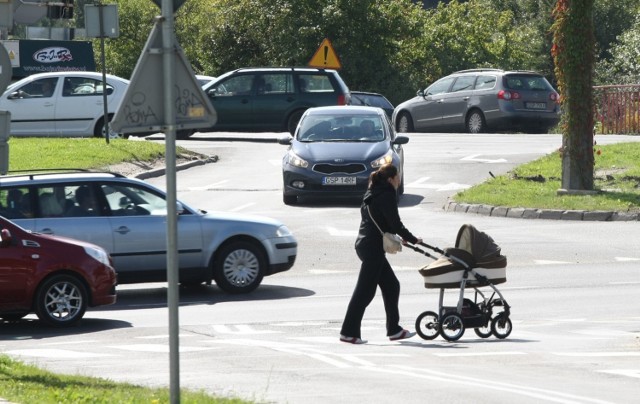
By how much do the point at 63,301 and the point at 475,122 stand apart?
25.9 m

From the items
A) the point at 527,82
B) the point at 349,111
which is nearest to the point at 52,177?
the point at 349,111

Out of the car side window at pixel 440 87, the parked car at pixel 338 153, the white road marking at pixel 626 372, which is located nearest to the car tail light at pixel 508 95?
the car side window at pixel 440 87

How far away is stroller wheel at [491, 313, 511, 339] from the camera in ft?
44.1

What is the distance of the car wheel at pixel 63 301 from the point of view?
50.0 feet

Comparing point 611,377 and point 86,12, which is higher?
point 86,12

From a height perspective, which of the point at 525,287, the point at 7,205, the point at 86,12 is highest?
the point at 86,12

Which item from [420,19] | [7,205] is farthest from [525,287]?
[420,19]

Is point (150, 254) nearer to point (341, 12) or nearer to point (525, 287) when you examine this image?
point (525, 287)

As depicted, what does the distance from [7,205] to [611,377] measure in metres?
8.43

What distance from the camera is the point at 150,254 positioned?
56.4 ft

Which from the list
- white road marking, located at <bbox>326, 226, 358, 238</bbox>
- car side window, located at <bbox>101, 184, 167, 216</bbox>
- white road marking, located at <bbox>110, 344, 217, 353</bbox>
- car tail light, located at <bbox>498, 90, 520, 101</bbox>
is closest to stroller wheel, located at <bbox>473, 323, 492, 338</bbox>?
white road marking, located at <bbox>110, 344, 217, 353</bbox>

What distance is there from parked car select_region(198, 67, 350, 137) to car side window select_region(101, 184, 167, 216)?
18118 mm

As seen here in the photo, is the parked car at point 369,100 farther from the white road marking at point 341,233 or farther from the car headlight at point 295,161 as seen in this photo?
the white road marking at point 341,233

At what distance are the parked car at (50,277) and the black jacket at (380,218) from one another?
3328mm
